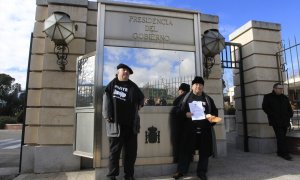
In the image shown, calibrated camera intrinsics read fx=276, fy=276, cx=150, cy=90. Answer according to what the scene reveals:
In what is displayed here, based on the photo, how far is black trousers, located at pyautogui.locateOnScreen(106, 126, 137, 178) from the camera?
188 inches

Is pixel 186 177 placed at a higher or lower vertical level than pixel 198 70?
lower

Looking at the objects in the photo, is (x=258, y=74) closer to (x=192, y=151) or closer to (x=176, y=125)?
(x=176, y=125)

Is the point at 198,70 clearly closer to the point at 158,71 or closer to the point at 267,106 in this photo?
the point at 158,71

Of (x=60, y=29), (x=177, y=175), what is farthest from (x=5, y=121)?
(x=177, y=175)

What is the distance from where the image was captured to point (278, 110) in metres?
7.19

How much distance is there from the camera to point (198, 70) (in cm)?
609

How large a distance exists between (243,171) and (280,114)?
231cm

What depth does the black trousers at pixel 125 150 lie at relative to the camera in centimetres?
477

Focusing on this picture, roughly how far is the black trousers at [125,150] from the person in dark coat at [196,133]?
0.93 meters

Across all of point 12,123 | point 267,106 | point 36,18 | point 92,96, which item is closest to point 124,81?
point 92,96

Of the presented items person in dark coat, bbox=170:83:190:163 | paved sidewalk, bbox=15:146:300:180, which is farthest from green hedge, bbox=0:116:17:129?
person in dark coat, bbox=170:83:190:163

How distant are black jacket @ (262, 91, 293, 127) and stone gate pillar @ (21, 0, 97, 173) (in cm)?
492

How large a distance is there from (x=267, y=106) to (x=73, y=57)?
17.0 ft

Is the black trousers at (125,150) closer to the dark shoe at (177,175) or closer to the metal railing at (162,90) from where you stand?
the dark shoe at (177,175)
